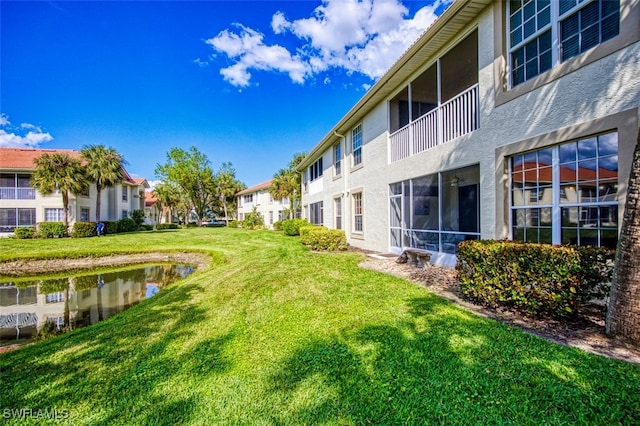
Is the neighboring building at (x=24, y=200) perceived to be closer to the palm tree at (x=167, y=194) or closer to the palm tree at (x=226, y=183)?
the palm tree at (x=167, y=194)

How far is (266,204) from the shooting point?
41.1 m

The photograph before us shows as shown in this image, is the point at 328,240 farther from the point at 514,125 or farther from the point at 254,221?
the point at 254,221

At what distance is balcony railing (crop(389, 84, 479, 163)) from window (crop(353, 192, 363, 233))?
12.7 feet

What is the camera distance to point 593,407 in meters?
2.39

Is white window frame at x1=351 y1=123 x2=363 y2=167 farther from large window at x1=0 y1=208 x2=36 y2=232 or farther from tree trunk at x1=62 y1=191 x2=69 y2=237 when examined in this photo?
large window at x1=0 y1=208 x2=36 y2=232

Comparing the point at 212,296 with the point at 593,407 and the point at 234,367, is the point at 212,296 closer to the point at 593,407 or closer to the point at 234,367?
the point at 234,367

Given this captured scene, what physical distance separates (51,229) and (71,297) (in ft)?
65.1

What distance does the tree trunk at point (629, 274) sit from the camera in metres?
3.18

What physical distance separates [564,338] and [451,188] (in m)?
5.91

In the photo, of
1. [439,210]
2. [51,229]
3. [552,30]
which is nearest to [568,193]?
[552,30]

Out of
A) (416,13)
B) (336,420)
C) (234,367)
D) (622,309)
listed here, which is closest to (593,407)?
(622,309)

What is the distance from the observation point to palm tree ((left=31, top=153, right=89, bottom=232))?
22.0m

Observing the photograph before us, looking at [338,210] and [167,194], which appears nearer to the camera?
[338,210]

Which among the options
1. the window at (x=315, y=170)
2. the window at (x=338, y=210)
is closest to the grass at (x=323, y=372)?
the window at (x=338, y=210)
